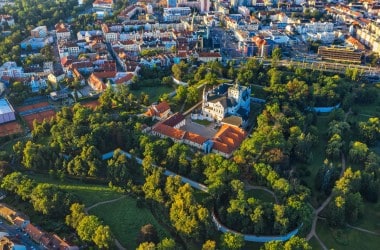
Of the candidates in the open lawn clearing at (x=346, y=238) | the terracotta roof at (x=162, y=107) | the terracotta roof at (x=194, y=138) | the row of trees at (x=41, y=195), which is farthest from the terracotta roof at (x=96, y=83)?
the open lawn clearing at (x=346, y=238)

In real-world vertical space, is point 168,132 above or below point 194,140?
above

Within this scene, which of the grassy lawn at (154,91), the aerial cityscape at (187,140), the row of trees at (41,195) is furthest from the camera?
the grassy lawn at (154,91)

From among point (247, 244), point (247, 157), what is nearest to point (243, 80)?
point (247, 157)

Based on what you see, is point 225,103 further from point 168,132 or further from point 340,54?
point 340,54

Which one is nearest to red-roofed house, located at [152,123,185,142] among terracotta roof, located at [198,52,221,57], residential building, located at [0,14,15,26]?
terracotta roof, located at [198,52,221,57]

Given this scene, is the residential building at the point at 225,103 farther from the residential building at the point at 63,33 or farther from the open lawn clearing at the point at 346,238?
the residential building at the point at 63,33

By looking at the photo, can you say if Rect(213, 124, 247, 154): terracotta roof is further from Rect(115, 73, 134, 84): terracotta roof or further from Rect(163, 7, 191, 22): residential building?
Rect(163, 7, 191, 22): residential building

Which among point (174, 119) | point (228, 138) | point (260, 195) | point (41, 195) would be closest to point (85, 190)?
point (41, 195)

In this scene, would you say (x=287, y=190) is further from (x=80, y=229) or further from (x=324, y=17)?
(x=324, y=17)
